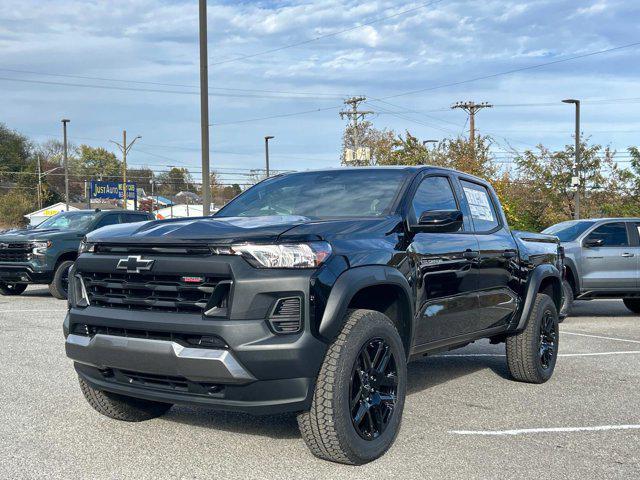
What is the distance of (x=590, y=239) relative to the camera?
12.4 metres

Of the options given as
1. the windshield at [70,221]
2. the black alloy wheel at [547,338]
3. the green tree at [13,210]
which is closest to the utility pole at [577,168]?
the windshield at [70,221]

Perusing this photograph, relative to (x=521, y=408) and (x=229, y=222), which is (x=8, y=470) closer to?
(x=229, y=222)

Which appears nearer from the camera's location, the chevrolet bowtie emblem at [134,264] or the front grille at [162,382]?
the front grille at [162,382]

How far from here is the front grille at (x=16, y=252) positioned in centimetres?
1386

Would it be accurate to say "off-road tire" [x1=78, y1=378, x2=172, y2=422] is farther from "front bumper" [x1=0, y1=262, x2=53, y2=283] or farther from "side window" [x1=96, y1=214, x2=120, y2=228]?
"side window" [x1=96, y1=214, x2=120, y2=228]

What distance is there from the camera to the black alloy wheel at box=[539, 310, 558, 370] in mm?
6848

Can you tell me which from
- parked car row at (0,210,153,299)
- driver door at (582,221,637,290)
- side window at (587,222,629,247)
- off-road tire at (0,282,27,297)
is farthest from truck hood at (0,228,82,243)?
side window at (587,222,629,247)

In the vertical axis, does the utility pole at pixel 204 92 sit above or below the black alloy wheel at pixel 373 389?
above

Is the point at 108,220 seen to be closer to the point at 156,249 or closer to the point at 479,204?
the point at 479,204

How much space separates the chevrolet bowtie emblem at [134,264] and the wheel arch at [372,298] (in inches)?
40.8

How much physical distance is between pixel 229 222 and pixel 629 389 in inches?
157

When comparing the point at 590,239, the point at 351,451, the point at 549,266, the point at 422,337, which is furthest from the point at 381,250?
the point at 590,239

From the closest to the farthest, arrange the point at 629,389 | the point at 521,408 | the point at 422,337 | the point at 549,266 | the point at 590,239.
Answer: the point at 422,337
the point at 521,408
the point at 629,389
the point at 549,266
the point at 590,239

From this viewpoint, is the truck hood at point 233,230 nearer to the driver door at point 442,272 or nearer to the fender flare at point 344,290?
the fender flare at point 344,290
